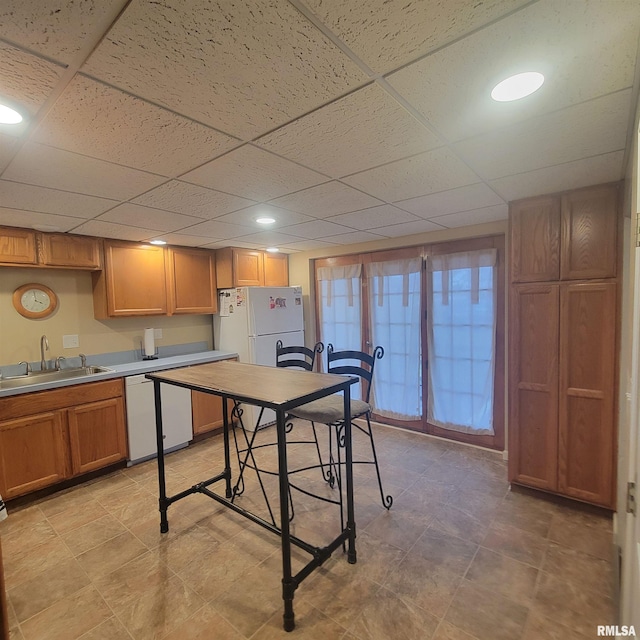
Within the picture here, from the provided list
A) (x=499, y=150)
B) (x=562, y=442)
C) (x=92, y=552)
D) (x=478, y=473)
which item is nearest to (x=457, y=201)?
(x=499, y=150)

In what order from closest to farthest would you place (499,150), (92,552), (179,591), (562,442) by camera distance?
(499,150) < (179,591) < (92,552) < (562,442)

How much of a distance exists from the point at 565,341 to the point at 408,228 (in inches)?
65.3

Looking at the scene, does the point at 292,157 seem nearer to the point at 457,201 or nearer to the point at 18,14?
the point at 18,14

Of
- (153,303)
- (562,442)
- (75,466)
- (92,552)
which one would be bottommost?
(92,552)

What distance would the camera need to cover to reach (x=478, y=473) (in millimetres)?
2984

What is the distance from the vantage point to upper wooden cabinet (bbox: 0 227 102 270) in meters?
2.79

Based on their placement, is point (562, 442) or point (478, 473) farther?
point (478, 473)

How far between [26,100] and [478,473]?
3.65 meters

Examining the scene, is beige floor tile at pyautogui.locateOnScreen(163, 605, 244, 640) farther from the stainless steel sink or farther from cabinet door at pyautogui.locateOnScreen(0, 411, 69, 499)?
the stainless steel sink

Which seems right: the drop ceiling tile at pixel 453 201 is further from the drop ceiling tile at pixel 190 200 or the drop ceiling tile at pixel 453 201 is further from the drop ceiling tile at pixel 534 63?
the drop ceiling tile at pixel 190 200

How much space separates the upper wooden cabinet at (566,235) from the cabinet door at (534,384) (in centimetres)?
15

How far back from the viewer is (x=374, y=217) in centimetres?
288

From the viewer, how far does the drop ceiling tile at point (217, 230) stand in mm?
2957

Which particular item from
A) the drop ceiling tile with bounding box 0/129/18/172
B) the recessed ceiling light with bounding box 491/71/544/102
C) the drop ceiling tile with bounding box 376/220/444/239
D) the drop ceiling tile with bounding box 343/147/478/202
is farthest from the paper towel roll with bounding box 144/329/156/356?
the recessed ceiling light with bounding box 491/71/544/102
